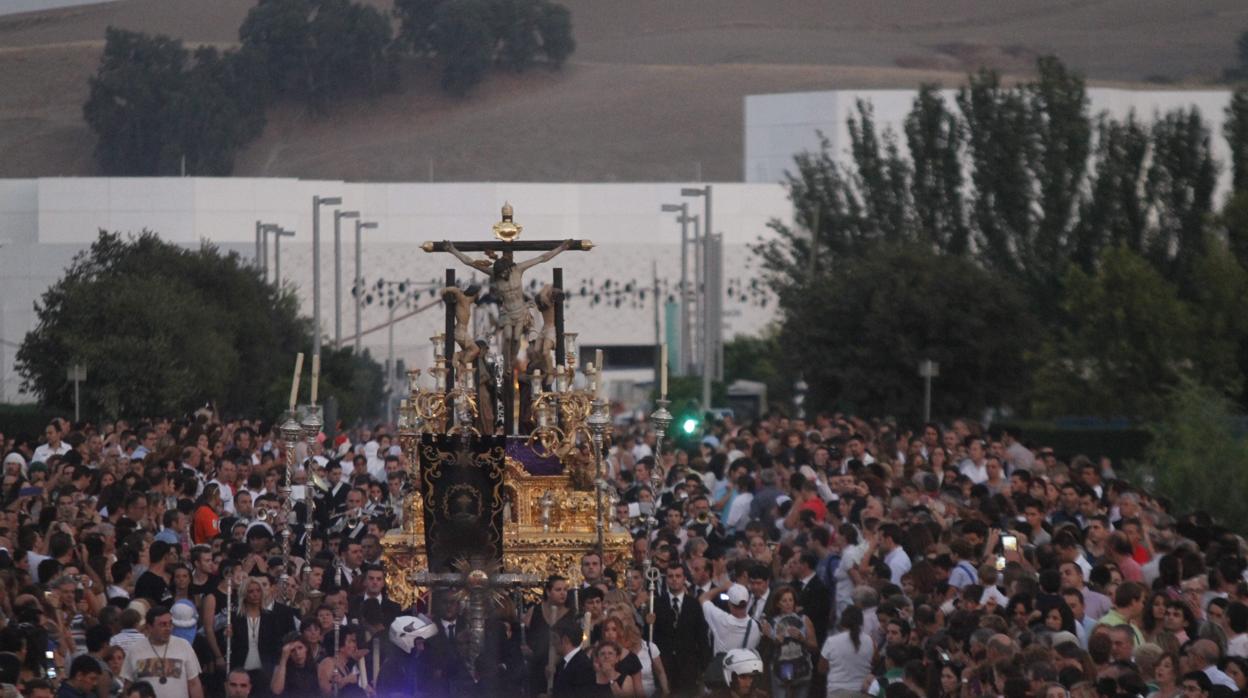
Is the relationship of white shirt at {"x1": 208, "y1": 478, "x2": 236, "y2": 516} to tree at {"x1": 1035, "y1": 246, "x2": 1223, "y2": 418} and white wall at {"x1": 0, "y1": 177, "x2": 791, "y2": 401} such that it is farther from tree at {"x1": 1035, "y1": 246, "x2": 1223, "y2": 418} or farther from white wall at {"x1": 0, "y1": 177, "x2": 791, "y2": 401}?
white wall at {"x1": 0, "y1": 177, "x2": 791, "y2": 401}

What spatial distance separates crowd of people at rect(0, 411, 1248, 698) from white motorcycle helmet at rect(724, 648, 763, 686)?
4 cm

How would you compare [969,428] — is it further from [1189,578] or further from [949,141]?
[949,141]

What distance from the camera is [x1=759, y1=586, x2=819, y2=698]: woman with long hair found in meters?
14.9

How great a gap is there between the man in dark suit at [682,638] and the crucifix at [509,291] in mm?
4630

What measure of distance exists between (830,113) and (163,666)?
8920 cm

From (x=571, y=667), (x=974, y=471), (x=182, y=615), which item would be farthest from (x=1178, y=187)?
(x=571, y=667)

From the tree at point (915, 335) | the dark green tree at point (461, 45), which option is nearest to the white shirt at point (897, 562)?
the tree at point (915, 335)

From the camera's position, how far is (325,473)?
2395 centimetres

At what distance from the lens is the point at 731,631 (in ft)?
51.2

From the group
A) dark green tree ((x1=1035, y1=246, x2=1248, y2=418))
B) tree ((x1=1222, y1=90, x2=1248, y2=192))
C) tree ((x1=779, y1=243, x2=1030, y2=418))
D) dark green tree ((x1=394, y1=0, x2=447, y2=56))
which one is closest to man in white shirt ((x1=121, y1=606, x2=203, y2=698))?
dark green tree ((x1=1035, y1=246, x2=1248, y2=418))

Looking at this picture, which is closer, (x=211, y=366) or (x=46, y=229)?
(x=211, y=366)

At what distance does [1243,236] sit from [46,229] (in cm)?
6088

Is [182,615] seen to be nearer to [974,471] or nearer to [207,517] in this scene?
[207,517]

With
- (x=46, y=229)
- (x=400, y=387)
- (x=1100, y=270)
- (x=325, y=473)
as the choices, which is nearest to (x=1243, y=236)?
(x=1100, y=270)
